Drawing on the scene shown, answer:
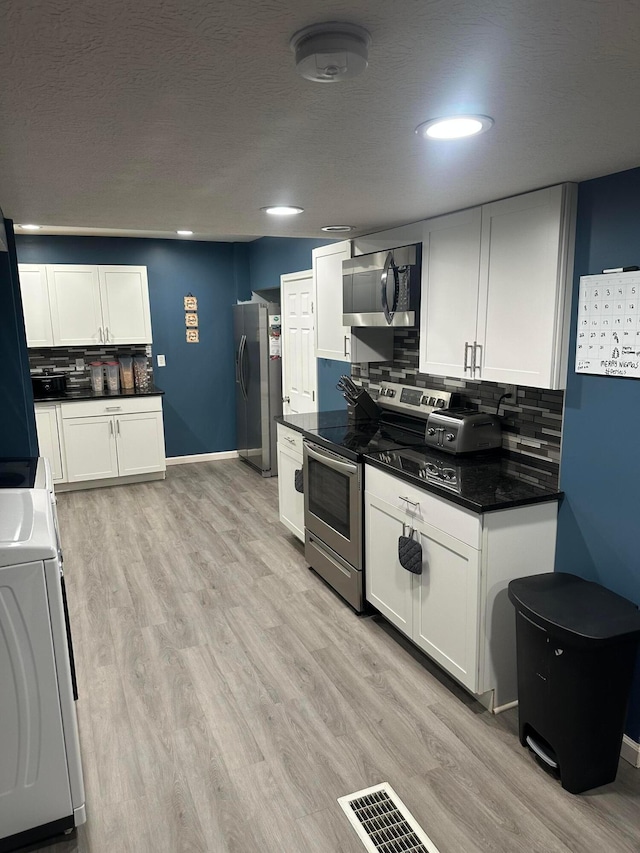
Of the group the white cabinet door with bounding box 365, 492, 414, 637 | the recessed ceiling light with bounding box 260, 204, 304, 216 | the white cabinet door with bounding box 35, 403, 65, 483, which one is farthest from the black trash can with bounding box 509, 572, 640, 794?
the white cabinet door with bounding box 35, 403, 65, 483

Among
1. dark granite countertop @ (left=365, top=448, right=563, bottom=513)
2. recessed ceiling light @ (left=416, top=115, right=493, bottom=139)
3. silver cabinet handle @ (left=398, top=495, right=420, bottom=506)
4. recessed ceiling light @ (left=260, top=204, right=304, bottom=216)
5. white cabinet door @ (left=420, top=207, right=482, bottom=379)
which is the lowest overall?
silver cabinet handle @ (left=398, top=495, right=420, bottom=506)

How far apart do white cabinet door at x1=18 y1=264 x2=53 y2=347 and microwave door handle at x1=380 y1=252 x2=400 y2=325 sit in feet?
12.4

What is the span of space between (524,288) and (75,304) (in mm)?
4649

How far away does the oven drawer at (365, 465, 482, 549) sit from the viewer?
7.83ft

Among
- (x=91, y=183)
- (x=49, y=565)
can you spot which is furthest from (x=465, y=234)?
(x=49, y=565)

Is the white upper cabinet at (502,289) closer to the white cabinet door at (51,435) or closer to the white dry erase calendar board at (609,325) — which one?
the white dry erase calendar board at (609,325)

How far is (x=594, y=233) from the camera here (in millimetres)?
2230

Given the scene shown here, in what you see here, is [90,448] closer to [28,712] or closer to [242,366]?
[242,366]

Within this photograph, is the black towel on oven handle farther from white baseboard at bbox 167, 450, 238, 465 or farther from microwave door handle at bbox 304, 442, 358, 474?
white baseboard at bbox 167, 450, 238, 465

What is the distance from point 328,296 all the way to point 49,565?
2.74m

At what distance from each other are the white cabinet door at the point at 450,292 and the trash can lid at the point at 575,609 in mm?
1044

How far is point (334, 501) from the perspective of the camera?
3488 millimetres

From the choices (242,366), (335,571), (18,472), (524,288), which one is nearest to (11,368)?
(18,472)

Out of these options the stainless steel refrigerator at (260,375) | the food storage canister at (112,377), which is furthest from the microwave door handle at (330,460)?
the food storage canister at (112,377)
